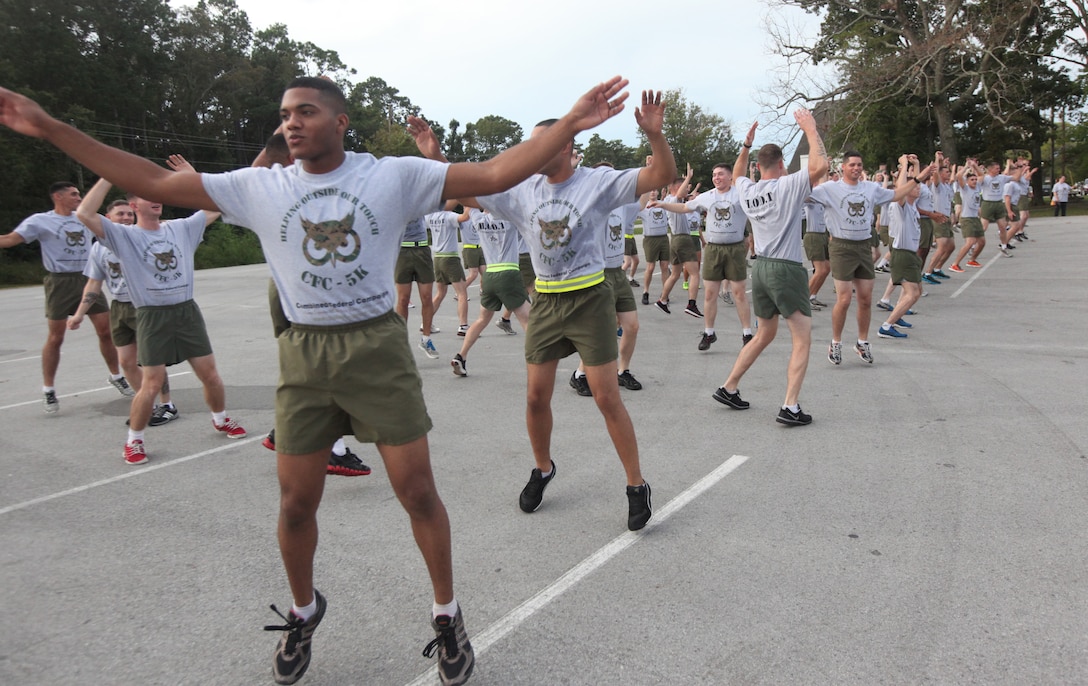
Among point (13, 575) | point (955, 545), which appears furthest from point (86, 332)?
point (955, 545)

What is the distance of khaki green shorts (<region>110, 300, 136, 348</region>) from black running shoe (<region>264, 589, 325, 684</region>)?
4.39m

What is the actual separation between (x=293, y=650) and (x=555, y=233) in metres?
2.38

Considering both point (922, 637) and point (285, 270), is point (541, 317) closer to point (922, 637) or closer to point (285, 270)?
point (285, 270)

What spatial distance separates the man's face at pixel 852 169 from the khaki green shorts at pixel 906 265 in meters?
1.62

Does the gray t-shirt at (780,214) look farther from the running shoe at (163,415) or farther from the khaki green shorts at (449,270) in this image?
the running shoe at (163,415)

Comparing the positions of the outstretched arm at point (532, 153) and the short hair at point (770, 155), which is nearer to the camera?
the outstretched arm at point (532, 153)

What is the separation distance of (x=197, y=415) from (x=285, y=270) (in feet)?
15.9

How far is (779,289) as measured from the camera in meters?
5.90

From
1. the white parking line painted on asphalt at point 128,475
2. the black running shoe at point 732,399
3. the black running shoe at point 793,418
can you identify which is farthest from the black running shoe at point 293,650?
the black running shoe at point 732,399

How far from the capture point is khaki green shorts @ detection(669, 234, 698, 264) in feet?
39.7

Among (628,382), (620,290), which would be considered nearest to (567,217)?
(620,290)

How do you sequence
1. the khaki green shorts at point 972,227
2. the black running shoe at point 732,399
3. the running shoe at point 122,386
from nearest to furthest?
the black running shoe at point 732,399, the running shoe at point 122,386, the khaki green shorts at point 972,227

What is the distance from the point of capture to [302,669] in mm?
2695

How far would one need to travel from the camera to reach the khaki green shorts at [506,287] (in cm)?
768
